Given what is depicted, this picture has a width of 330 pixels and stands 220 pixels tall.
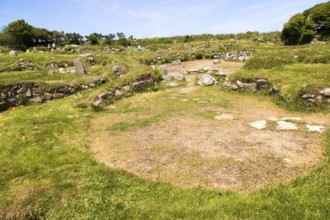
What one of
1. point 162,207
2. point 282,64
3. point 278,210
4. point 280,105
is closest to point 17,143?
point 162,207

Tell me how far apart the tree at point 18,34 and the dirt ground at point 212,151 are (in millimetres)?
56093

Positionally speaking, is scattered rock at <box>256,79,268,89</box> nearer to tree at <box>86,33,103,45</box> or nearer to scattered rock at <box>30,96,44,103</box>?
scattered rock at <box>30,96,44,103</box>

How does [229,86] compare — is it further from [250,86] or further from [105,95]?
[105,95]

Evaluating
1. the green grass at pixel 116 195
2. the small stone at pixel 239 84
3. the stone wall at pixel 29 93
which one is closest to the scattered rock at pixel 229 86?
the small stone at pixel 239 84

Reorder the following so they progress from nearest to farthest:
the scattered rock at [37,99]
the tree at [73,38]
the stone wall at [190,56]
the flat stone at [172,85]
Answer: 1. the scattered rock at [37,99]
2. the flat stone at [172,85]
3. the stone wall at [190,56]
4. the tree at [73,38]

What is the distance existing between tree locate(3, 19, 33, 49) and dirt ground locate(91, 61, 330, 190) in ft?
184

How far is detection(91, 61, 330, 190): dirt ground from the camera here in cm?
738

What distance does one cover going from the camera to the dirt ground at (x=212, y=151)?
24.2ft

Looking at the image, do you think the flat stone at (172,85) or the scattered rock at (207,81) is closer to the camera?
the scattered rock at (207,81)

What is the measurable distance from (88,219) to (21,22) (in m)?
64.5

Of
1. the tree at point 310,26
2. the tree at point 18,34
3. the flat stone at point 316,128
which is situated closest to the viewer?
the flat stone at point 316,128

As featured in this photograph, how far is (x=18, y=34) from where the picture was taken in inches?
2239

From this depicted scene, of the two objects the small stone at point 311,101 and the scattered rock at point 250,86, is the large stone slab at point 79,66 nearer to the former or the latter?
the scattered rock at point 250,86

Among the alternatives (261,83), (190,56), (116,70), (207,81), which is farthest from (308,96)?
(190,56)
